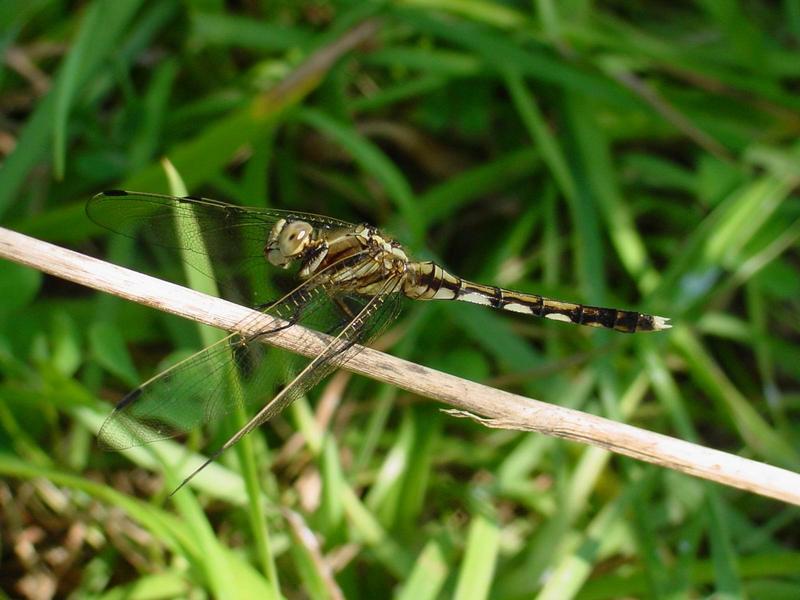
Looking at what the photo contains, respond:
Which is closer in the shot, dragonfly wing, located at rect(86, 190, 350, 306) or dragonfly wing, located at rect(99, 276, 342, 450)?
dragonfly wing, located at rect(99, 276, 342, 450)

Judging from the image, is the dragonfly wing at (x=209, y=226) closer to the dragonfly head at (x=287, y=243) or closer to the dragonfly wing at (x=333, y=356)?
the dragonfly head at (x=287, y=243)

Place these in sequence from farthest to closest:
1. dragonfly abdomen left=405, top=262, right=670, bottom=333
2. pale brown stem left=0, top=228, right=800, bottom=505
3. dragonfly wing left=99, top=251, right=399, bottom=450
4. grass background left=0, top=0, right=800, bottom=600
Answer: dragonfly abdomen left=405, top=262, right=670, bottom=333
grass background left=0, top=0, right=800, bottom=600
dragonfly wing left=99, top=251, right=399, bottom=450
pale brown stem left=0, top=228, right=800, bottom=505

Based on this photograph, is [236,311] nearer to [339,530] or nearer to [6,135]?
[339,530]

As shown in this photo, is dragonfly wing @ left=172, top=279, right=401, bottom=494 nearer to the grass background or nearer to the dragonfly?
the dragonfly

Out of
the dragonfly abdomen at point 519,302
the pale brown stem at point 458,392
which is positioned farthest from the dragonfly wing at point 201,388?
the dragonfly abdomen at point 519,302

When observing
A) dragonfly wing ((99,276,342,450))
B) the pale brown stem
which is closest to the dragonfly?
dragonfly wing ((99,276,342,450))

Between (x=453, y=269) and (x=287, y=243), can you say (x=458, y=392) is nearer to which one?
(x=287, y=243)
